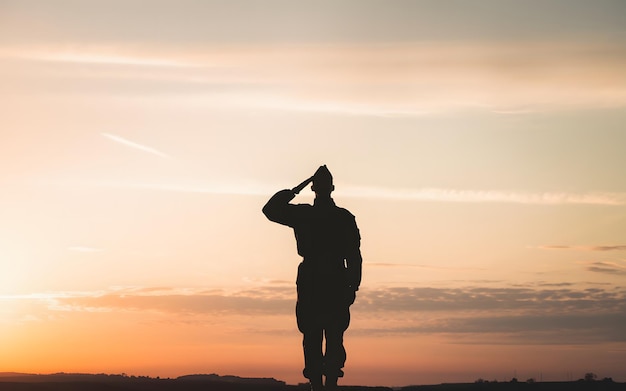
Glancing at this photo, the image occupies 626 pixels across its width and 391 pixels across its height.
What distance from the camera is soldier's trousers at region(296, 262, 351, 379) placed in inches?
934

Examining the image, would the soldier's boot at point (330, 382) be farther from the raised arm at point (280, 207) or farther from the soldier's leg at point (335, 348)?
the raised arm at point (280, 207)

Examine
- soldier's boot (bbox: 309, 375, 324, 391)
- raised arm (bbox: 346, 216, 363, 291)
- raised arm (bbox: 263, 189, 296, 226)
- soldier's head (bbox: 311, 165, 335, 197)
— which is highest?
soldier's head (bbox: 311, 165, 335, 197)

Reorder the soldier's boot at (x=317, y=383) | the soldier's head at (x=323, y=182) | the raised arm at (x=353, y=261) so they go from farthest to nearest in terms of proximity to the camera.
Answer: the raised arm at (x=353, y=261), the soldier's head at (x=323, y=182), the soldier's boot at (x=317, y=383)

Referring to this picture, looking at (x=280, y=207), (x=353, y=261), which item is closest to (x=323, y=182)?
(x=280, y=207)

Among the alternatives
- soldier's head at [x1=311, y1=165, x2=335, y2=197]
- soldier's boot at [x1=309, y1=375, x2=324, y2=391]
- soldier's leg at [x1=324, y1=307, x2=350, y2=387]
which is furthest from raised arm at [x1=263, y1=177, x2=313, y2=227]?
soldier's boot at [x1=309, y1=375, x2=324, y2=391]

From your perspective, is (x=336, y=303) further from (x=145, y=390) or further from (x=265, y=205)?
(x=145, y=390)

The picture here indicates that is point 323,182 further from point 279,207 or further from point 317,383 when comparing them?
point 317,383

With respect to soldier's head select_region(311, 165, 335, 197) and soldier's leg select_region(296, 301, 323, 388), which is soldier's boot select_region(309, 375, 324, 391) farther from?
soldier's head select_region(311, 165, 335, 197)

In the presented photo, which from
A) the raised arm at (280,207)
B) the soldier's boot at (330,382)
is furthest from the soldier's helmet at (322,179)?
the soldier's boot at (330,382)

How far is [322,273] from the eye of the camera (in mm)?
23938

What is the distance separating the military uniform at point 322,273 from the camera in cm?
2372

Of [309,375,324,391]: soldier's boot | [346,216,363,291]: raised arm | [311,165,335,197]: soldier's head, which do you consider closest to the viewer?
[309,375,324,391]: soldier's boot

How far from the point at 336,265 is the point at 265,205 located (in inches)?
71.6

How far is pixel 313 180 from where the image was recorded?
23.9 metres
